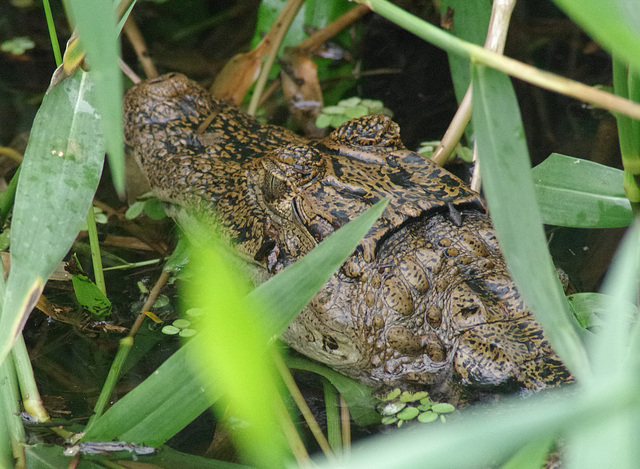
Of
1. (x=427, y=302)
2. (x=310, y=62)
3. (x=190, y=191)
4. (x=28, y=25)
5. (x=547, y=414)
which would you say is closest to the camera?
(x=547, y=414)

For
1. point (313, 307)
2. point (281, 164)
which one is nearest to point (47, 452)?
point (313, 307)

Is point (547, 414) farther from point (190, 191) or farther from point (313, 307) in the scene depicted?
point (190, 191)

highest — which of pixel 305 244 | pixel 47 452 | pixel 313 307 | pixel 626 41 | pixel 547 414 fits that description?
pixel 626 41

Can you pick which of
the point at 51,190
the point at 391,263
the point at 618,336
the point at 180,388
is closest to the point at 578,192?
the point at 391,263

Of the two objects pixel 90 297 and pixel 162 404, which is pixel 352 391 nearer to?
pixel 162 404

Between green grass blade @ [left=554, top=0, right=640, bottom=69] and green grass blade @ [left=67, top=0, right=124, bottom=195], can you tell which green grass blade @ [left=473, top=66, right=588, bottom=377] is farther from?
green grass blade @ [left=67, top=0, right=124, bottom=195]

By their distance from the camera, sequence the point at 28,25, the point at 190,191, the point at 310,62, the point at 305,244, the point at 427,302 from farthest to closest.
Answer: the point at 28,25
the point at 310,62
the point at 190,191
the point at 305,244
the point at 427,302

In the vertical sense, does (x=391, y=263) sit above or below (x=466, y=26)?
below
